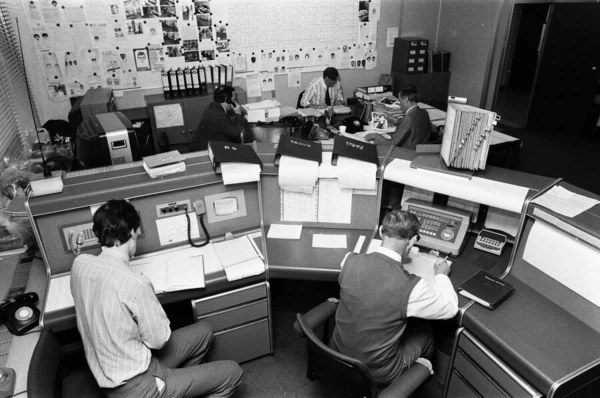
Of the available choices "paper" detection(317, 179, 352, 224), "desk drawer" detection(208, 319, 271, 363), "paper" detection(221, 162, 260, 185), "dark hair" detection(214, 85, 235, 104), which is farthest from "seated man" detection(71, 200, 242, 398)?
"dark hair" detection(214, 85, 235, 104)

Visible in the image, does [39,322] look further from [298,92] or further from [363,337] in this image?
[298,92]

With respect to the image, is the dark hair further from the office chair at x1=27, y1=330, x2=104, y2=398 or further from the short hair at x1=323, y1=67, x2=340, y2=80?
the office chair at x1=27, y1=330, x2=104, y2=398

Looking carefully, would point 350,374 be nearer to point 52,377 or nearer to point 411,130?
point 52,377

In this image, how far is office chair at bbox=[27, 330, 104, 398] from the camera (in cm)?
155

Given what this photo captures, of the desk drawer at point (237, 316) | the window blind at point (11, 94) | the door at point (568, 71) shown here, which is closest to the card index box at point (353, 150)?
the desk drawer at point (237, 316)

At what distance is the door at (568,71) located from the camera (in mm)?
5516

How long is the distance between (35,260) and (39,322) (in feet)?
1.84

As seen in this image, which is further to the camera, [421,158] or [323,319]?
[421,158]

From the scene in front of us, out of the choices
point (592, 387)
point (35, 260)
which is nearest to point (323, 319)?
point (592, 387)

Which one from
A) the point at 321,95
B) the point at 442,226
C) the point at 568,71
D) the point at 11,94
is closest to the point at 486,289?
the point at 442,226

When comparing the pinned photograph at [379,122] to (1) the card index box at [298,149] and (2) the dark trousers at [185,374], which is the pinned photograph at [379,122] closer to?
(1) the card index box at [298,149]

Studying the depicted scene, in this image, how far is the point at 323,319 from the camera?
1993 mm

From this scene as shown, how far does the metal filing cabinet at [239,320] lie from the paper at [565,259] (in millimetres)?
1326

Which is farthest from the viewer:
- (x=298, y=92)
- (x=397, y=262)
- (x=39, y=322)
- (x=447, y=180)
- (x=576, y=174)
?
(x=298, y=92)
